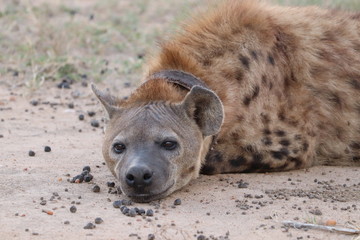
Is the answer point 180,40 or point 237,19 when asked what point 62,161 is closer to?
point 180,40

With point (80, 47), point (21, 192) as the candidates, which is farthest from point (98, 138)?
point (80, 47)

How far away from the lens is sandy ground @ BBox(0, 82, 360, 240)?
12.0 feet

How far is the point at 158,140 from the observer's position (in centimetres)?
423

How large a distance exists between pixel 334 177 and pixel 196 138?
1.02 metres

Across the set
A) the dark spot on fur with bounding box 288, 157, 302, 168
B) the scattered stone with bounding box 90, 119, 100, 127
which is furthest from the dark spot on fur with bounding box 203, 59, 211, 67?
the scattered stone with bounding box 90, 119, 100, 127

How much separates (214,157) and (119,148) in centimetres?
75

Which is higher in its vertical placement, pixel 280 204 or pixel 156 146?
pixel 156 146

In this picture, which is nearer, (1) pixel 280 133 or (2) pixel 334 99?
(1) pixel 280 133

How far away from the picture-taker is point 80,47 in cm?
830

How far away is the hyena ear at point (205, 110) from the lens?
14.1 ft

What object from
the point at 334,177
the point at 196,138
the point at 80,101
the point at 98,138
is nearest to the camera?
the point at 196,138

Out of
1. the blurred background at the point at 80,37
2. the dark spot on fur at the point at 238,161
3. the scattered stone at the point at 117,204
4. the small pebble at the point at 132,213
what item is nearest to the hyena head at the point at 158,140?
the scattered stone at the point at 117,204

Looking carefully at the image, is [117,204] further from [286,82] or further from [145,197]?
[286,82]

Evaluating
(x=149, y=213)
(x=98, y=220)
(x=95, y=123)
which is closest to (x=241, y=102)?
(x=149, y=213)
